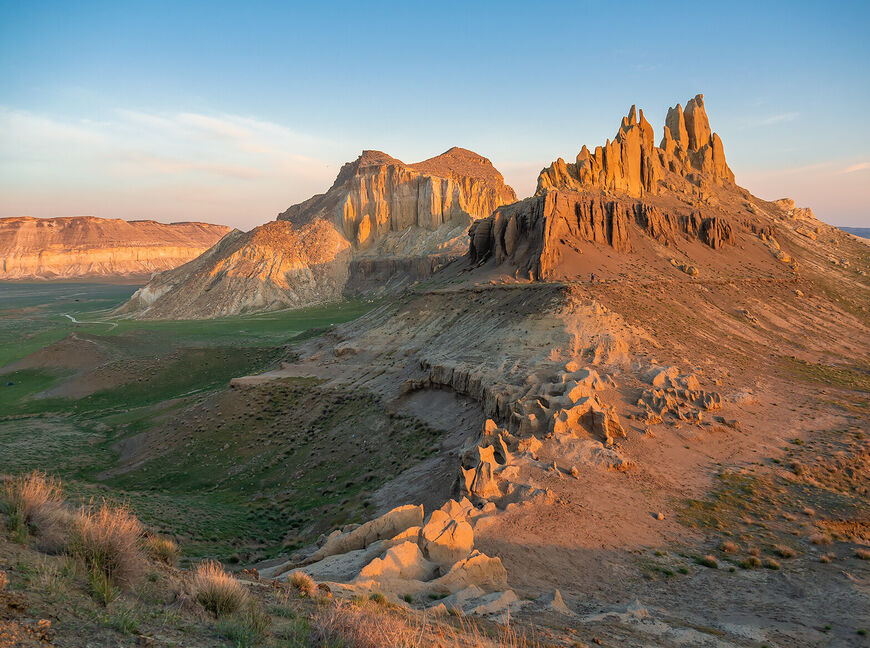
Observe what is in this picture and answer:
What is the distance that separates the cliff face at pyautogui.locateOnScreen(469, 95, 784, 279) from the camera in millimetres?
47969

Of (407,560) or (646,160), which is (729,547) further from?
(646,160)

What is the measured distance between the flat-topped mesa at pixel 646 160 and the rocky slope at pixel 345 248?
41.8m

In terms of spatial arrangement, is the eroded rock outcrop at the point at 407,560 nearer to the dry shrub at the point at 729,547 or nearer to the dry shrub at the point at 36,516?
the dry shrub at the point at 36,516

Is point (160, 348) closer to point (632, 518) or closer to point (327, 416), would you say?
point (327, 416)

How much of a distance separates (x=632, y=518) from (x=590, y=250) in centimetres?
→ 3625

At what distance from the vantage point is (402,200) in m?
129

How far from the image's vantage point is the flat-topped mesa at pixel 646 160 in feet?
211

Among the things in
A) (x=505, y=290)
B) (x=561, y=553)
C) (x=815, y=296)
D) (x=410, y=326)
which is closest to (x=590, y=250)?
(x=505, y=290)

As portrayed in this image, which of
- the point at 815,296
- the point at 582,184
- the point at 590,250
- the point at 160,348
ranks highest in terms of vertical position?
the point at 582,184

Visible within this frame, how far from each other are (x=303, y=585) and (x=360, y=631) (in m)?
2.92

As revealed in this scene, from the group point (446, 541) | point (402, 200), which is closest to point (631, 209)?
point (446, 541)

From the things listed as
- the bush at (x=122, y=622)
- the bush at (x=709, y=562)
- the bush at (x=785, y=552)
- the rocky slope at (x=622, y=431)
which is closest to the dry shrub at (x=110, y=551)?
the bush at (x=122, y=622)

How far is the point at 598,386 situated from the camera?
24312 millimetres

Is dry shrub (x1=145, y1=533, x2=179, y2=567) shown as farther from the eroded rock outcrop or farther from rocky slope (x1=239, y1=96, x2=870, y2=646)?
rocky slope (x1=239, y1=96, x2=870, y2=646)
